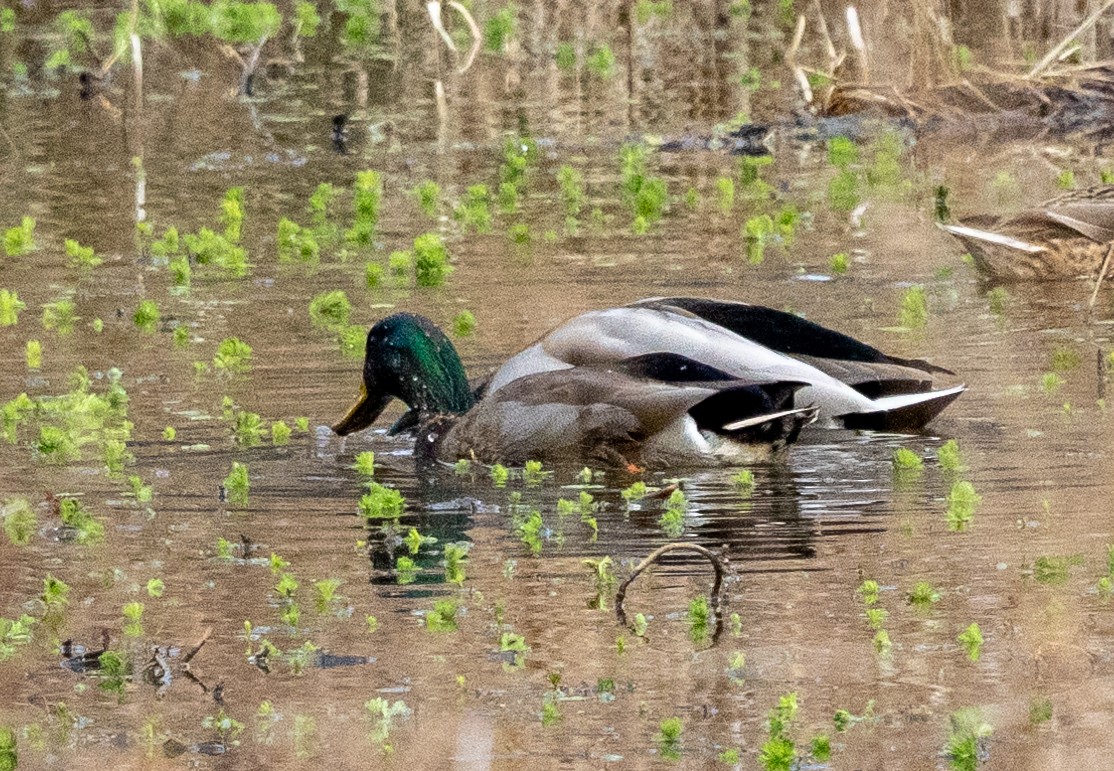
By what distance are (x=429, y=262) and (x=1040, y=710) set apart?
6513mm

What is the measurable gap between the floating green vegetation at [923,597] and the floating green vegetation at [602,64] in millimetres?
13526

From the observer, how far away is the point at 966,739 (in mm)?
5070

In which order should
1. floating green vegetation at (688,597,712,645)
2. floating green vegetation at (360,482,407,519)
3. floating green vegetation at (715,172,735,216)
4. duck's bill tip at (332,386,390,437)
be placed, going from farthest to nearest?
1. floating green vegetation at (715,172,735,216)
2. duck's bill tip at (332,386,390,437)
3. floating green vegetation at (360,482,407,519)
4. floating green vegetation at (688,597,712,645)

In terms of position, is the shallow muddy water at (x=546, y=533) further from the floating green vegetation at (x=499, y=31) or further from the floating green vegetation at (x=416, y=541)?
the floating green vegetation at (x=499, y=31)

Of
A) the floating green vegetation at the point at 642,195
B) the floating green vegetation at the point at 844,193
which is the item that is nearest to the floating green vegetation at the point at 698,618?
the floating green vegetation at the point at 642,195

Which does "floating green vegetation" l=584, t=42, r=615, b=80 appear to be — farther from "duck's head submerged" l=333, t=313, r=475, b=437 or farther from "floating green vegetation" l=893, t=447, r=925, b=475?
"floating green vegetation" l=893, t=447, r=925, b=475

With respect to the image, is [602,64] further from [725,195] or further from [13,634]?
[13,634]

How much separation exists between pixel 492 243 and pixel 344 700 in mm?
7216

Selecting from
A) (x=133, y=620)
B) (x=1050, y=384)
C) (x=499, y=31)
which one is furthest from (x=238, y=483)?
(x=499, y=31)

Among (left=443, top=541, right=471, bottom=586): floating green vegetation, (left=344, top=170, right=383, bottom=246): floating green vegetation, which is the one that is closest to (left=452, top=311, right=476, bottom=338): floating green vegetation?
(left=344, top=170, right=383, bottom=246): floating green vegetation

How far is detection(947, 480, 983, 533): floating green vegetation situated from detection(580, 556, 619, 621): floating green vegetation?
42.6 inches

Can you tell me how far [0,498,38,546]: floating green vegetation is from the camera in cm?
739

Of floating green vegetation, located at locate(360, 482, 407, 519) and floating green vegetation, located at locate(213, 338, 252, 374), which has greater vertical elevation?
floating green vegetation, located at locate(213, 338, 252, 374)

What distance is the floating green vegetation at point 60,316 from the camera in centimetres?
1073
